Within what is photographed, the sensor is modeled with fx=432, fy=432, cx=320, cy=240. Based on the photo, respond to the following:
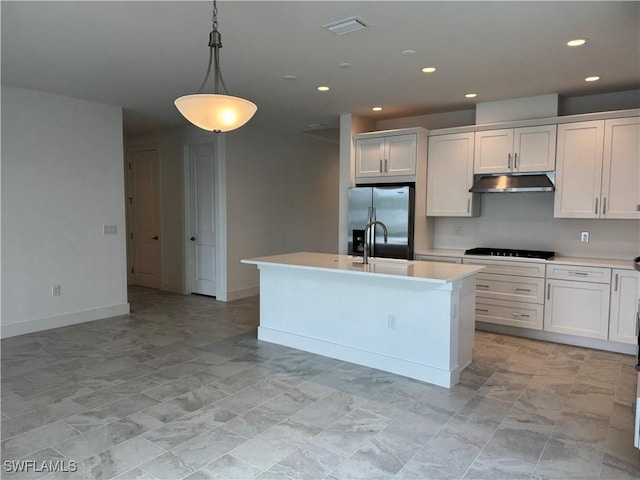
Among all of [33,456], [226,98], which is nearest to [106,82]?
[226,98]

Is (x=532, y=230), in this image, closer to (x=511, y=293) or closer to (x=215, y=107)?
(x=511, y=293)

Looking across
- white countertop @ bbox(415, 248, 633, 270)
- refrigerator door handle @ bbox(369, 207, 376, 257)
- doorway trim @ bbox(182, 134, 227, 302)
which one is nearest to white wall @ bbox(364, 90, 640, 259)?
white countertop @ bbox(415, 248, 633, 270)

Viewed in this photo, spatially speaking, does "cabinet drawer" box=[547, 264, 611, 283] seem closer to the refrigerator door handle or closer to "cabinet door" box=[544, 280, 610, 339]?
"cabinet door" box=[544, 280, 610, 339]

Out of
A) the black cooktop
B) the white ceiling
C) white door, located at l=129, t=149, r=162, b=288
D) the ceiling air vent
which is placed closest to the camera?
the white ceiling

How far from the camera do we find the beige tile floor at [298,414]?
7.61ft

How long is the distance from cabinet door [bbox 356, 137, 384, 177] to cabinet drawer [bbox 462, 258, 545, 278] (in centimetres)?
166

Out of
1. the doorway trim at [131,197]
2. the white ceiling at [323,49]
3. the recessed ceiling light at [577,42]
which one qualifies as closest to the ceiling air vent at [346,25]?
the white ceiling at [323,49]

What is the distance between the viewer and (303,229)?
7.88m

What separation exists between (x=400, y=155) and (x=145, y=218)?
4.66m

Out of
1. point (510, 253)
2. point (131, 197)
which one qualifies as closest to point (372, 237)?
point (510, 253)

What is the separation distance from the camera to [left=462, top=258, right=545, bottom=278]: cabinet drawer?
4.54m

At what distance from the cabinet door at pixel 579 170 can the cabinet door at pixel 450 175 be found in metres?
0.93

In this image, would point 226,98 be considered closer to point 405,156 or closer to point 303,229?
point 405,156

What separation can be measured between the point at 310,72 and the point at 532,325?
11.3 ft
